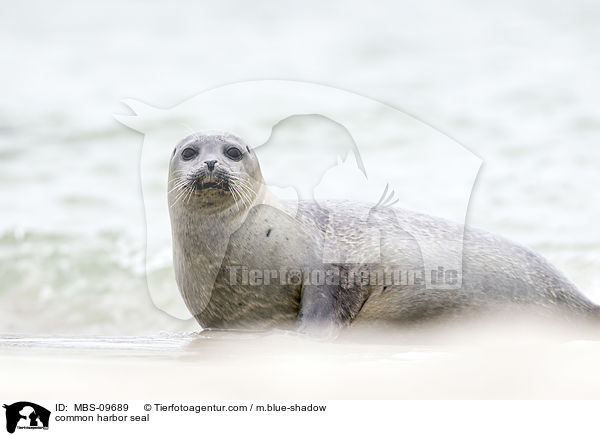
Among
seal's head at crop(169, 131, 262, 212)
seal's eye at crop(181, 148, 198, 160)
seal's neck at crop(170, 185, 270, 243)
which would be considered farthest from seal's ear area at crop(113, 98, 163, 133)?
seal's neck at crop(170, 185, 270, 243)

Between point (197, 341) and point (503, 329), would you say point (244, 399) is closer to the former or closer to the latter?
point (197, 341)

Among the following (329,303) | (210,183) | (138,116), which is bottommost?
(329,303)

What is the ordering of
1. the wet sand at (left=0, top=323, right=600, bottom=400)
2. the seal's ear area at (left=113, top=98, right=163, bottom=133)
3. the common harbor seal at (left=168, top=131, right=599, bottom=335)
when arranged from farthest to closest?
1. the seal's ear area at (left=113, top=98, right=163, bottom=133)
2. the common harbor seal at (left=168, top=131, right=599, bottom=335)
3. the wet sand at (left=0, top=323, right=600, bottom=400)

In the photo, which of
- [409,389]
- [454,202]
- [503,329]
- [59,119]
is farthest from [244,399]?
[59,119]

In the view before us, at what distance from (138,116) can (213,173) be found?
2.18 ft

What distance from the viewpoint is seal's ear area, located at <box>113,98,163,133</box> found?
4.34 meters

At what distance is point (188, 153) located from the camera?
414cm

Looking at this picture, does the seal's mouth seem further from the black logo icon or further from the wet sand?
the black logo icon

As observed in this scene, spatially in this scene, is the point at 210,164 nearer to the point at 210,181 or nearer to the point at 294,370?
the point at 210,181

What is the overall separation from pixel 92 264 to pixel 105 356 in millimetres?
5036

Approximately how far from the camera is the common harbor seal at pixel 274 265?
409 cm

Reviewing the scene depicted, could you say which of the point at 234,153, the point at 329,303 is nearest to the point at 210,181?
the point at 234,153

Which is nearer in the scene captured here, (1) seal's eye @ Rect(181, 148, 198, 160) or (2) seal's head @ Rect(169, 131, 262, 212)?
(2) seal's head @ Rect(169, 131, 262, 212)

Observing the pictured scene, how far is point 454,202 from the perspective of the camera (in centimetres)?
789
